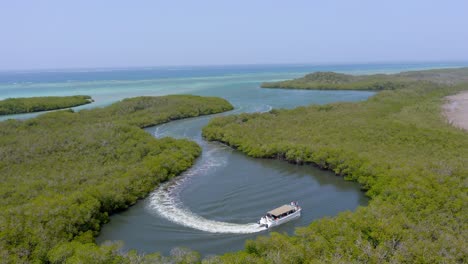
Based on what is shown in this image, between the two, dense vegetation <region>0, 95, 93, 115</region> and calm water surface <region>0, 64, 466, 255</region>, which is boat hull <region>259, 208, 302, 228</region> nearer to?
calm water surface <region>0, 64, 466, 255</region>

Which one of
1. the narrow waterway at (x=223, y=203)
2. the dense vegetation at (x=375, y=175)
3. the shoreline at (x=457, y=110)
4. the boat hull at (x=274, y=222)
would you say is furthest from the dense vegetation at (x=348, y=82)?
the boat hull at (x=274, y=222)

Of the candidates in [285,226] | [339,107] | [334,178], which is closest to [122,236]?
[285,226]

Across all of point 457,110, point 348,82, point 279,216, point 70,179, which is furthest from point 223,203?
point 348,82

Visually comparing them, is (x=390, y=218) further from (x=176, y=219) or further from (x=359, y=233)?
(x=176, y=219)

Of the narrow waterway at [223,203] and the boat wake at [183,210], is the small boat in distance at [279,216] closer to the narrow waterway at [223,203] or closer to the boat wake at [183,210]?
the narrow waterway at [223,203]

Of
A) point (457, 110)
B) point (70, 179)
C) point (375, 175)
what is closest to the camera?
point (375, 175)

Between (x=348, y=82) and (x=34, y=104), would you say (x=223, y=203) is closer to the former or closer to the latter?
(x=34, y=104)
